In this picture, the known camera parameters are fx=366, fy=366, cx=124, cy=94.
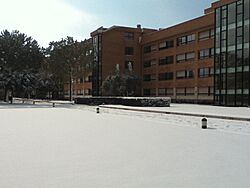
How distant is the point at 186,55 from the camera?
64.2 metres

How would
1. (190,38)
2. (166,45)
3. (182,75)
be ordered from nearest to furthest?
(190,38), (182,75), (166,45)

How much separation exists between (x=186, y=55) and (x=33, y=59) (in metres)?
26.1

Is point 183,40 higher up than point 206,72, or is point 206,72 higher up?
point 183,40

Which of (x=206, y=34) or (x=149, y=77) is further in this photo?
(x=149, y=77)

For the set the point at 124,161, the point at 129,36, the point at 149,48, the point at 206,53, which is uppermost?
the point at 129,36

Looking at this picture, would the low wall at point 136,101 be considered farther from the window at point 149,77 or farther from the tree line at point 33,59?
the window at point 149,77

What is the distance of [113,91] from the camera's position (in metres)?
60.1

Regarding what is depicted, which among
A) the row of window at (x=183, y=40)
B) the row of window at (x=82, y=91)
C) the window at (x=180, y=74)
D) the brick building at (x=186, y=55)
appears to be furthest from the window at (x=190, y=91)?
the row of window at (x=82, y=91)

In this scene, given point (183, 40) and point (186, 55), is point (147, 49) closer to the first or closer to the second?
point (183, 40)

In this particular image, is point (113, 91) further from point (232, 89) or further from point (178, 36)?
point (232, 89)

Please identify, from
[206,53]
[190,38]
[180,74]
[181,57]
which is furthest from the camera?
[180,74]

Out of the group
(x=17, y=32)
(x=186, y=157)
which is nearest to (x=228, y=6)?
(x=17, y=32)

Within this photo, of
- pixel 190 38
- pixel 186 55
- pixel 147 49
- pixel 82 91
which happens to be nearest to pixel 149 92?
pixel 147 49

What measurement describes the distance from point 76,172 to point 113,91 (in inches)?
2072
